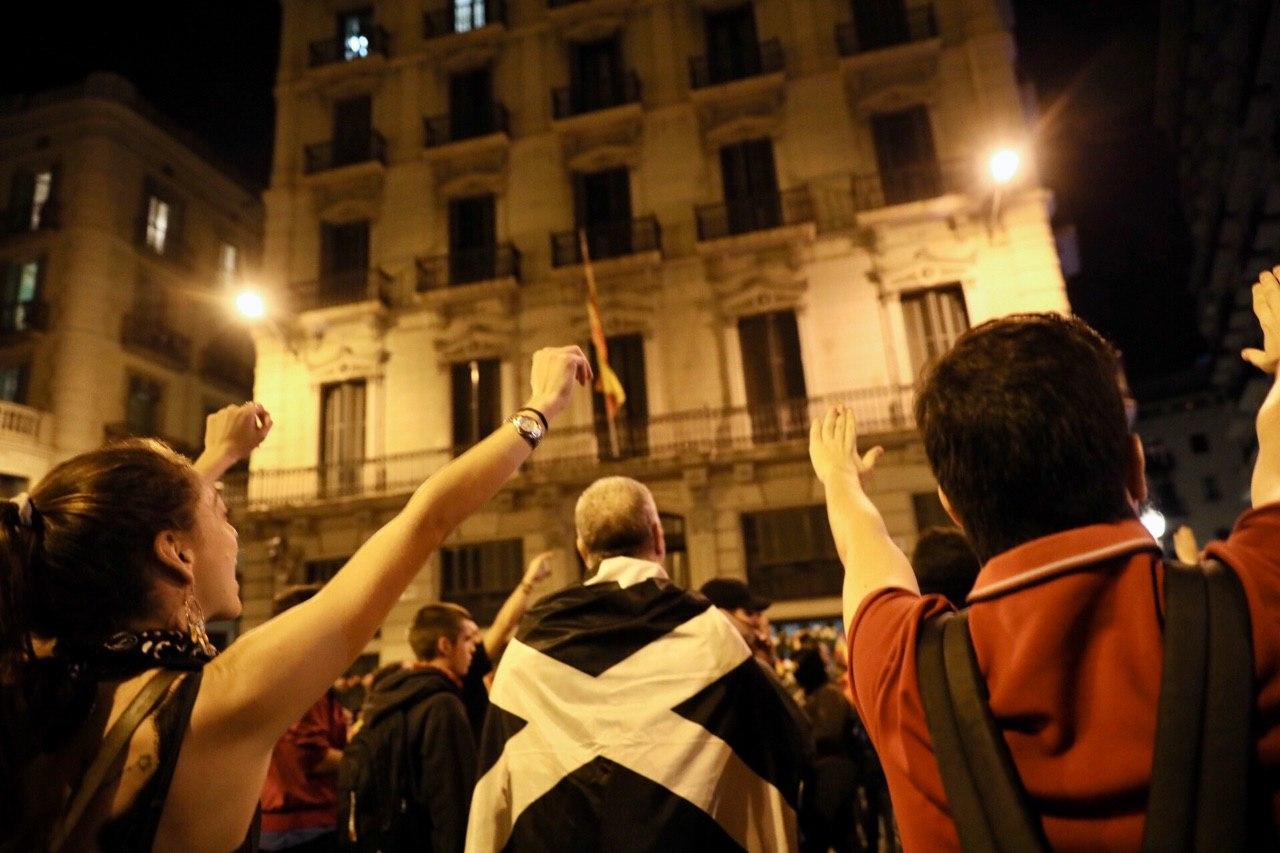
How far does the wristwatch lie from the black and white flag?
1.04 m

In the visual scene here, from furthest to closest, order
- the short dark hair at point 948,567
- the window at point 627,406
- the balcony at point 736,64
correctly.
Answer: the balcony at point 736,64 → the window at point 627,406 → the short dark hair at point 948,567

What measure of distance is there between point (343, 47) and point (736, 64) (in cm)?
1031

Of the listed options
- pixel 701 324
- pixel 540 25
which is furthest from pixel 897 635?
pixel 540 25

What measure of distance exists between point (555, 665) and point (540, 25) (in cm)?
1955

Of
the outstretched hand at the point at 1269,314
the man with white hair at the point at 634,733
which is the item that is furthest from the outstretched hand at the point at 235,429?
the outstretched hand at the point at 1269,314

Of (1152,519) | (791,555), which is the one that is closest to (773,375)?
(791,555)

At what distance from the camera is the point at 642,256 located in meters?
16.6

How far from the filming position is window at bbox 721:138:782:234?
16.5 m

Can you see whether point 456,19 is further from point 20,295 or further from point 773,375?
point 20,295

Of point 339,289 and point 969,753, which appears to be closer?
point 969,753

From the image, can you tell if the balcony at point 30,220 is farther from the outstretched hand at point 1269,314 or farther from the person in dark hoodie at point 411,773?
the outstretched hand at point 1269,314

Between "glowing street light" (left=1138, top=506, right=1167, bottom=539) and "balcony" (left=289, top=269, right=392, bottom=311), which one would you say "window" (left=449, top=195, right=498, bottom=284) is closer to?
"balcony" (left=289, top=269, right=392, bottom=311)

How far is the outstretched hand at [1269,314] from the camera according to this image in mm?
1352

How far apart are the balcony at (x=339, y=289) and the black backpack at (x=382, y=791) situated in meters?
15.6
